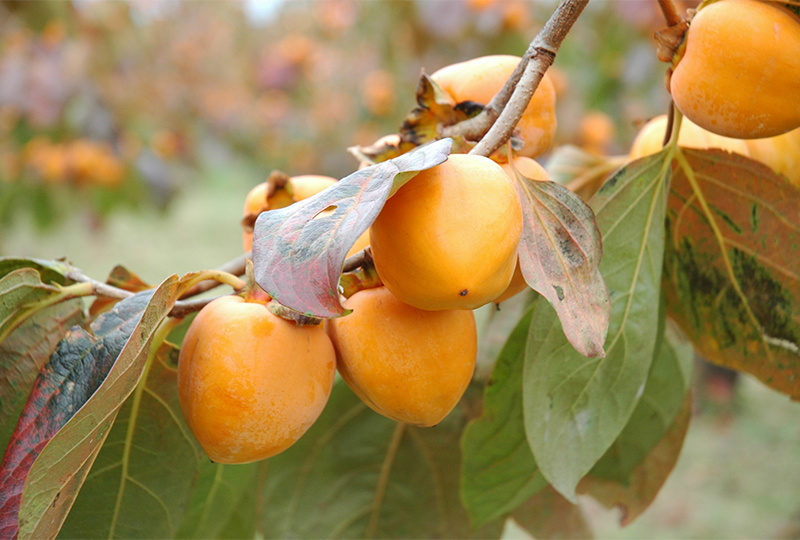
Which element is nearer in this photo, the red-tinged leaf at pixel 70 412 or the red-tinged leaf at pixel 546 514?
the red-tinged leaf at pixel 70 412

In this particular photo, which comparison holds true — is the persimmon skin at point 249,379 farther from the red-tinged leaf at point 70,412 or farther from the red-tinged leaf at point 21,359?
the red-tinged leaf at point 21,359

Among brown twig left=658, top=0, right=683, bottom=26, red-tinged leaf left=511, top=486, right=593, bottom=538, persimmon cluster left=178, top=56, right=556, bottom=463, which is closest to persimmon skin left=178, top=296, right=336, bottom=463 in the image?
persimmon cluster left=178, top=56, right=556, bottom=463

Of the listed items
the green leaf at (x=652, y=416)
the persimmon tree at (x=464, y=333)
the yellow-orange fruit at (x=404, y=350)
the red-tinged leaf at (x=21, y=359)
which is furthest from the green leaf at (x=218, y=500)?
the green leaf at (x=652, y=416)

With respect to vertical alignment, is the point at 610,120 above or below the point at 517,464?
below

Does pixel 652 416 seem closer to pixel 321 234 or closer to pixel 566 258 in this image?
pixel 566 258

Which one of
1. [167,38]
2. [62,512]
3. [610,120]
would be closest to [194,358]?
[62,512]

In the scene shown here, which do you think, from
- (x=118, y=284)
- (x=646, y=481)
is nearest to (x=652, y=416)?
(x=646, y=481)

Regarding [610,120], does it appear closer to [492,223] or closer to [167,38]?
[492,223]
